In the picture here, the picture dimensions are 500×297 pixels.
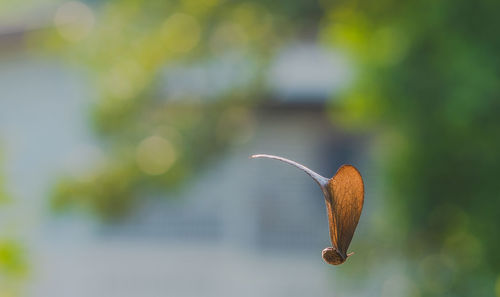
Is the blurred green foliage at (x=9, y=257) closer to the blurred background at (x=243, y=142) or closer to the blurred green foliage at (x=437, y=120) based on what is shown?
the blurred background at (x=243, y=142)

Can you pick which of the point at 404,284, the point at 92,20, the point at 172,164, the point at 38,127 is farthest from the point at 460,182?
the point at 38,127

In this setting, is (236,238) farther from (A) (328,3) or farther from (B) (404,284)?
(B) (404,284)

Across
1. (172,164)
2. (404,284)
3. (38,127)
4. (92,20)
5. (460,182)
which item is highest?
(92,20)

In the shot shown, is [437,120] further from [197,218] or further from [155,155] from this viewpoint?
[197,218]

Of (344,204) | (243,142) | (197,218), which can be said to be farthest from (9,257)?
(197,218)

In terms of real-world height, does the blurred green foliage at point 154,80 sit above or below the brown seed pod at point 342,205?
below

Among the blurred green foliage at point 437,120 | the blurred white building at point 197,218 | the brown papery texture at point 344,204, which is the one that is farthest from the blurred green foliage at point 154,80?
the brown papery texture at point 344,204

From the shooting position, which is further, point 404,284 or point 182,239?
point 182,239
